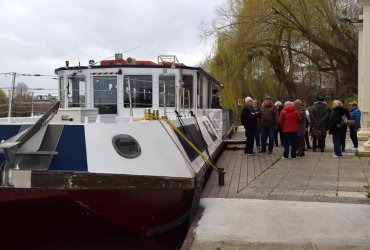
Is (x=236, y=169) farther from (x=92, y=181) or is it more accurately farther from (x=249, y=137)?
(x=92, y=181)

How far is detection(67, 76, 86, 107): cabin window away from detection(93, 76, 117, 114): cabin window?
1.47 feet

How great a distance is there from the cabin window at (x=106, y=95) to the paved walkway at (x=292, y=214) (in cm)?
313

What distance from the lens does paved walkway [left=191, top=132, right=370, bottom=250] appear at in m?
5.64

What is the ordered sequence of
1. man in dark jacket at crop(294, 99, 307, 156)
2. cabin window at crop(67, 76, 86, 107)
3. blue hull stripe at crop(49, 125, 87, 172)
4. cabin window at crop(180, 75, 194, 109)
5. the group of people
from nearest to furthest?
blue hull stripe at crop(49, 125, 87, 172)
cabin window at crop(67, 76, 86, 107)
cabin window at crop(180, 75, 194, 109)
the group of people
man in dark jacket at crop(294, 99, 307, 156)

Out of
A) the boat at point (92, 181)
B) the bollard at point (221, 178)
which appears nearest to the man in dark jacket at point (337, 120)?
the bollard at point (221, 178)

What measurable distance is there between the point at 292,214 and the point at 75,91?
211 inches

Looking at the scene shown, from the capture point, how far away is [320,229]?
6094 millimetres

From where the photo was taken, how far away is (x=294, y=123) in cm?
1232

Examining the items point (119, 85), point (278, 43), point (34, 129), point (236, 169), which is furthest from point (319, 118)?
point (278, 43)

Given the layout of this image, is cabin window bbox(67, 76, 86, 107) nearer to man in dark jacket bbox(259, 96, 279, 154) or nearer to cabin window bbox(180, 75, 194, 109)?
cabin window bbox(180, 75, 194, 109)

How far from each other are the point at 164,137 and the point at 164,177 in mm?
837

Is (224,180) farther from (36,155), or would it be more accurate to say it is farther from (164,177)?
(36,155)

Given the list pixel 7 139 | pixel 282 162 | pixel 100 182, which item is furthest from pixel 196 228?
pixel 282 162

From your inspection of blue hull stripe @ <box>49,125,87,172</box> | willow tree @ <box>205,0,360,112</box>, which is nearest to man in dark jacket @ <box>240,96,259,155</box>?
blue hull stripe @ <box>49,125,87,172</box>
